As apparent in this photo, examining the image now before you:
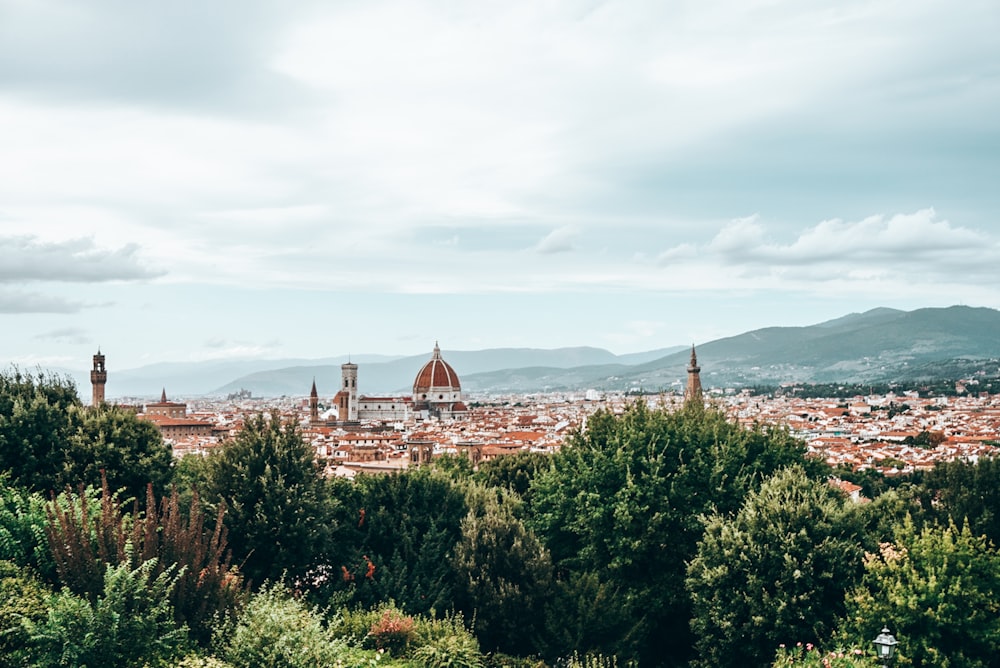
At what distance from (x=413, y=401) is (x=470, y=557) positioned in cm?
12355

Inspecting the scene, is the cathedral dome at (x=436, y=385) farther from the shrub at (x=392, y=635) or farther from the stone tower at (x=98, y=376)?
the shrub at (x=392, y=635)

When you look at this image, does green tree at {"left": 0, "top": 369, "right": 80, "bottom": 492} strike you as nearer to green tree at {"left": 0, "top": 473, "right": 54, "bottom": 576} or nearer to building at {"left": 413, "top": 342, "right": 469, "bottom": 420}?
green tree at {"left": 0, "top": 473, "right": 54, "bottom": 576}

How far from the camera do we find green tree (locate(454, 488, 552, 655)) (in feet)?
54.6

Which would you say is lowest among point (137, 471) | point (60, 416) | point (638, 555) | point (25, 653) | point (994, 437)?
point (994, 437)

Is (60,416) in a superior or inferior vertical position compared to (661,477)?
superior

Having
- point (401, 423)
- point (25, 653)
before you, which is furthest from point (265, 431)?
point (401, 423)

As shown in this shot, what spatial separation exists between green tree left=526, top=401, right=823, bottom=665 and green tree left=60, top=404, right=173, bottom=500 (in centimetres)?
822

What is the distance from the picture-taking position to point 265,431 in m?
17.9

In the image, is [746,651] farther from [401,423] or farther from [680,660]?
[401,423]

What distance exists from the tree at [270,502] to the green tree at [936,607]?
9.64 meters

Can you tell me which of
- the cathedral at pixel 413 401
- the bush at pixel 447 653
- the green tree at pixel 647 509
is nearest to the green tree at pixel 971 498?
the green tree at pixel 647 509

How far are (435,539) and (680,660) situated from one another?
550 centimetres

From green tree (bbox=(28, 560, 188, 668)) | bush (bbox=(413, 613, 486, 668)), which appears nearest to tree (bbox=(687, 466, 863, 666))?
bush (bbox=(413, 613, 486, 668))

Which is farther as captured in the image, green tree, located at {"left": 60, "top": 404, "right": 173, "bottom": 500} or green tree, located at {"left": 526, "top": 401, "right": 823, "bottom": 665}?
green tree, located at {"left": 526, "top": 401, "right": 823, "bottom": 665}
